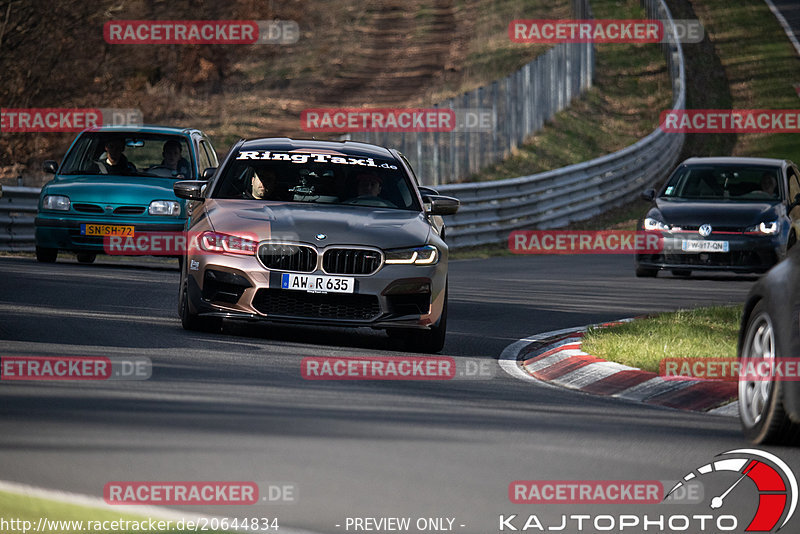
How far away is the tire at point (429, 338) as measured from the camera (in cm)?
1109

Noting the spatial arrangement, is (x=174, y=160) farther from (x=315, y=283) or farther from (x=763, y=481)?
(x=763, y=481)

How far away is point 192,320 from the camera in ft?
36.9

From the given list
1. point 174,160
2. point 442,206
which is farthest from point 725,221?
point 442,206

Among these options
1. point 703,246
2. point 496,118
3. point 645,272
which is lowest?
Result: point 645,272

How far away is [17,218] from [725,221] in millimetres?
9934

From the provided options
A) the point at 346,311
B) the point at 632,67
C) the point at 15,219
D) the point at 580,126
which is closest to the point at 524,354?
the point at 346,311

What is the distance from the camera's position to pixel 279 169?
39.6 feet

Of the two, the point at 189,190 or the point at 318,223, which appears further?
the point at 189,190

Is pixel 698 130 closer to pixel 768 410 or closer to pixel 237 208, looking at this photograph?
pixel 237 208

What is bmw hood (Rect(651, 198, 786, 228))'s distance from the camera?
19078 mm

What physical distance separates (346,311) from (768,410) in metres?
4.11

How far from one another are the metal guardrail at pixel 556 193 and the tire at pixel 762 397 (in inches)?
644

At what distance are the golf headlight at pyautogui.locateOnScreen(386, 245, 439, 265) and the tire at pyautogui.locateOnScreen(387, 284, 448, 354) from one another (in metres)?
0.32

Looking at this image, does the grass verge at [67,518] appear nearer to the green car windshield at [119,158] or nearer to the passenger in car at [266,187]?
the passenger in car at [266,187]
